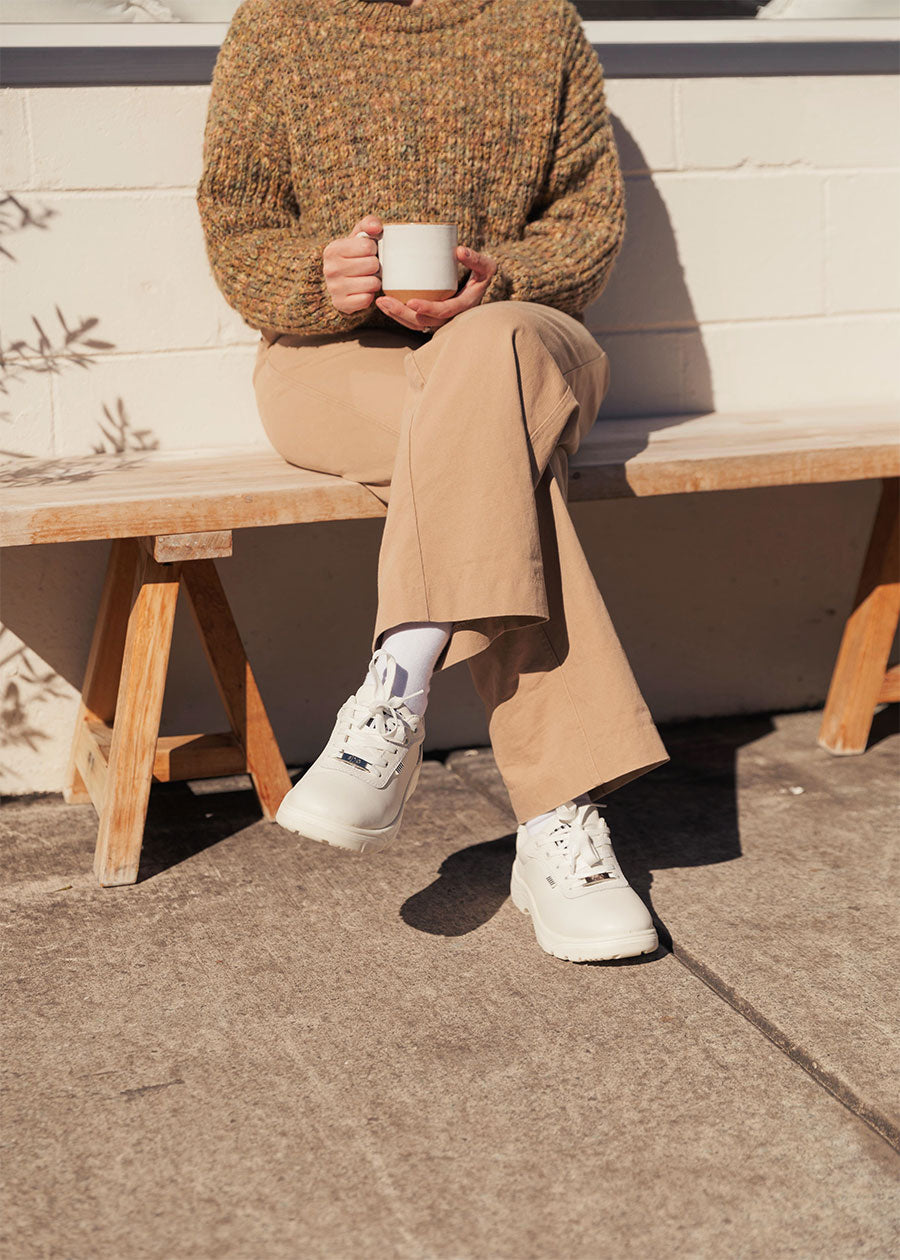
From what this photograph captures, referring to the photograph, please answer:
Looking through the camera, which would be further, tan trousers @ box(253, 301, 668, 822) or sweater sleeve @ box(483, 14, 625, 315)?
sweater sleeve @ box(483, 14, 625, 315)

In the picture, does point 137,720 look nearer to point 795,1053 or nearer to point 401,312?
point 401,312

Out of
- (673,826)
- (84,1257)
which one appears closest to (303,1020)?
(84,1257)

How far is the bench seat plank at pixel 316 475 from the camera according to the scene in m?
1.78

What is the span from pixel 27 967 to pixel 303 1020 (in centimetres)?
39

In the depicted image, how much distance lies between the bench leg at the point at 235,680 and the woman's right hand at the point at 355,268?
52 centimetres

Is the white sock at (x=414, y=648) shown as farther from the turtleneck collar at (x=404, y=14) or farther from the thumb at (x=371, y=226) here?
the turtleneck collar at (x=404, y=14)

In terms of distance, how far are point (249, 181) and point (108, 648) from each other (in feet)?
2.60

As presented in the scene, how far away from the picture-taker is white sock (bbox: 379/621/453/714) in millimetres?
1601

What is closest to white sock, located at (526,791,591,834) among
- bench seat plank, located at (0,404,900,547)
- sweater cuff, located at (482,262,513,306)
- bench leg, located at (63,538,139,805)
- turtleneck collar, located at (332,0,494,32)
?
bench seat plank, located at (0,404,900,547)

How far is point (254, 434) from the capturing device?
2387 millimetres

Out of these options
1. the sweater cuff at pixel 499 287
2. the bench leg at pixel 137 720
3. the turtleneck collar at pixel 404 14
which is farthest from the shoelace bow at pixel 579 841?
the turtleneck collar at pixel 404 14

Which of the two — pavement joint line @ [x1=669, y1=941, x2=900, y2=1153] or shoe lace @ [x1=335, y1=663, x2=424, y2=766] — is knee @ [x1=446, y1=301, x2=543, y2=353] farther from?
pavement joint line @ [x1=669, y1=941, x2=900, y2=1153]

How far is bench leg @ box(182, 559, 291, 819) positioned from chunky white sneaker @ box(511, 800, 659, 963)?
21.9 inches

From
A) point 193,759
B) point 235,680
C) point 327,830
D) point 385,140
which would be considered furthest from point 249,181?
point 327,830
